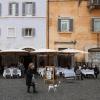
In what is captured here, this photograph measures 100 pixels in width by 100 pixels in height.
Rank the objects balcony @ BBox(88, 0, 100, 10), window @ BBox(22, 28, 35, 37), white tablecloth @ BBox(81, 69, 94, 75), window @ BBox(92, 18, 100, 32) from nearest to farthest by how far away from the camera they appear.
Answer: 1. white tablecloth @ BBox(81, 69, 94, 75)
2. balcony @ BBox(88, 0, 100, 10)
3. window @ BBox(92, 18, 100, 32)
4. window @ BBox(22, 28, 35, 37)

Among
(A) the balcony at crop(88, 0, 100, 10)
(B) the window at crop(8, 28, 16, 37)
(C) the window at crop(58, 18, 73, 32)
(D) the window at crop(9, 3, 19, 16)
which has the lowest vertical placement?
(B) the window at crop(8, 28, 16, 37)

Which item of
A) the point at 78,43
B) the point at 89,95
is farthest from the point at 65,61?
the point at 89,95

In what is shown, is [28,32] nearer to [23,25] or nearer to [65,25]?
[23,25]

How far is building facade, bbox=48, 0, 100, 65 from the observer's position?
166 ft

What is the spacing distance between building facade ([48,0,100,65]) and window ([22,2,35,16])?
1.79 m

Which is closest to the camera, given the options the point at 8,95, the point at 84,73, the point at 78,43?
the point at 8,95

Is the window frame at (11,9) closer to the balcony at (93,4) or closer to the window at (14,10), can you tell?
the window at (14,10)

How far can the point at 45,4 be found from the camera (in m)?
51.0

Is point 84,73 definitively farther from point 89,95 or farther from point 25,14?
point 89,95

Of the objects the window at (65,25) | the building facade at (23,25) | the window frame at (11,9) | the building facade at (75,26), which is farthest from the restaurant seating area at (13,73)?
the window frame at (11,9)

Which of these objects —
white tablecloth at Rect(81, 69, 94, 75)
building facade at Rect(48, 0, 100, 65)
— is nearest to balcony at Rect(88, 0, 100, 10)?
building facade at Rect(48, 0, 100, 65)

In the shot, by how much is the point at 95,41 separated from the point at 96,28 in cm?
139

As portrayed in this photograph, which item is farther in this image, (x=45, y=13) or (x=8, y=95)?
(x=45, y=13)

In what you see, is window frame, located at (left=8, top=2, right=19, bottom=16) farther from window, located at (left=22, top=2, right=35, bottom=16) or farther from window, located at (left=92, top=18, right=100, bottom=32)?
window, located at (left=92, top=18, right=100, bottom=32)
